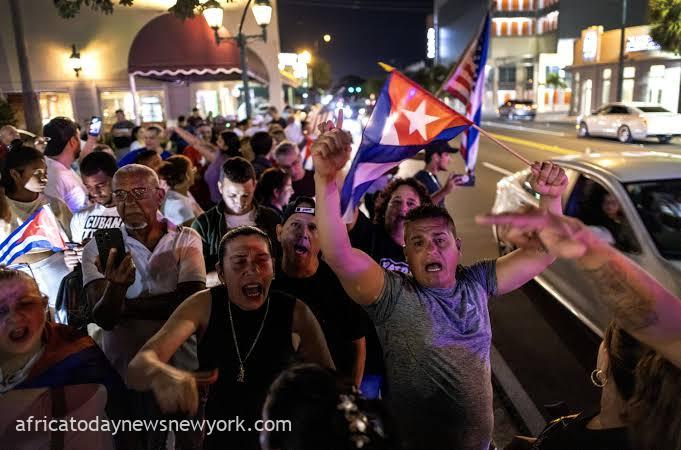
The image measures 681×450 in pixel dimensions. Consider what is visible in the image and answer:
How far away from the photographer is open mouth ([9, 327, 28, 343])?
85.3 inches

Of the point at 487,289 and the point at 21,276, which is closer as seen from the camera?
the point at 21,276

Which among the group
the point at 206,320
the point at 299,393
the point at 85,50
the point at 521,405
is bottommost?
the point at 521,405

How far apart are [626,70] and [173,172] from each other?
134 ft

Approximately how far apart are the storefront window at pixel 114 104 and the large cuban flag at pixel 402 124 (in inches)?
686

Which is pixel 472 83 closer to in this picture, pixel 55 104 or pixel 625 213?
pixel 625 213

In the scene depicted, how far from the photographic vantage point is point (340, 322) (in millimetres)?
2883

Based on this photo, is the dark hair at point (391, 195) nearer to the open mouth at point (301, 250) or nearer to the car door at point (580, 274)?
the open mouth at point (301, 250)

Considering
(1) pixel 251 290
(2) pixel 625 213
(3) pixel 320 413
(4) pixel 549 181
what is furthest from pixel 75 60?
(3) pixel 320 413

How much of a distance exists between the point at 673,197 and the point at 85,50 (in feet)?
59.0

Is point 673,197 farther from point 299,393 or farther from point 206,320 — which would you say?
point 299,393

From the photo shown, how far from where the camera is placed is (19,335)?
217 centimetres

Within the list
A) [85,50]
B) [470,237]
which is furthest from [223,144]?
[85,50]

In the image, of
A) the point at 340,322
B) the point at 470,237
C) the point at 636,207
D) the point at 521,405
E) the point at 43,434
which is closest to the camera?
the point at 43,434

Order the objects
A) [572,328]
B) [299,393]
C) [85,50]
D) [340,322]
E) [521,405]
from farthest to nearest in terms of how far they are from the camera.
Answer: [85,50], [572,328], [521,405], [340,322], [299,393]
